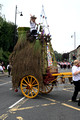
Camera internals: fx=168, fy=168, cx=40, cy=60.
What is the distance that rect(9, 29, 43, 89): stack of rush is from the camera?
6.84 m

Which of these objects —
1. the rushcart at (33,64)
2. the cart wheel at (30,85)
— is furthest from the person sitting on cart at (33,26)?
the cart wheel at (30,85)

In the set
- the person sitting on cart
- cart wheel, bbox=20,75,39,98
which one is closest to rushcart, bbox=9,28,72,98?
cart wheel, bbox=20,75,39,98

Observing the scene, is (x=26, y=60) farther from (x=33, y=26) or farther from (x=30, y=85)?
(x=33, y=26)

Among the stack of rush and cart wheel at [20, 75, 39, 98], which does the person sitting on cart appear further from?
cart wheel at [20, 75, 39, 98]

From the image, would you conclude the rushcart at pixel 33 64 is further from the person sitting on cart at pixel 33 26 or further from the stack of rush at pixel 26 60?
the person sitting on cart at pixel 33 26

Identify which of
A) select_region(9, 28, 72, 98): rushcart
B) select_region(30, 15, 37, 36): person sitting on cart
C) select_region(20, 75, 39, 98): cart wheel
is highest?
select_region(30, 15, 37, 36): person sitting on cart

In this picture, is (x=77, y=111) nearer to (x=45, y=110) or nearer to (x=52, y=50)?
(x=45, y=110)

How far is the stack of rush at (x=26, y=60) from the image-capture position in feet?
22.5

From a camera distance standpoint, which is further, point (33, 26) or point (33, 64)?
point (33, 26)

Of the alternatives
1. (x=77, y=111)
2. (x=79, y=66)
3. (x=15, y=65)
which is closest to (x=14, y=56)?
(x=15, y=65)

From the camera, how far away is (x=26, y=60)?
275 inches

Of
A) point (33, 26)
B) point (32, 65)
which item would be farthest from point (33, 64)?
point (33, 26)

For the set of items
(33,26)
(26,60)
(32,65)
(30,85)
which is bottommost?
(30,85)

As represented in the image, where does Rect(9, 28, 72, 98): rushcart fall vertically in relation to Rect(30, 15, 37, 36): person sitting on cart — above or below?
below
